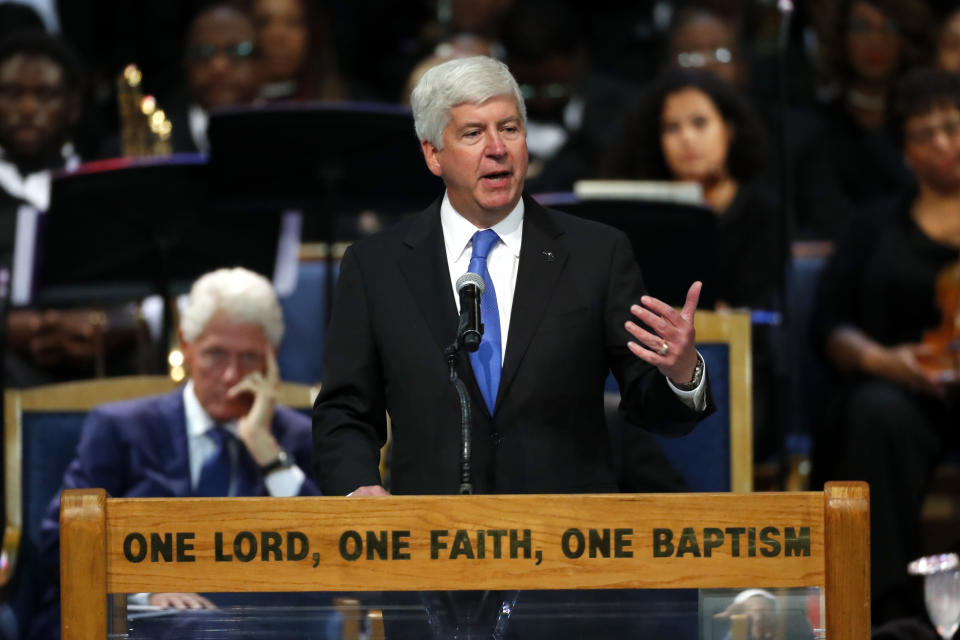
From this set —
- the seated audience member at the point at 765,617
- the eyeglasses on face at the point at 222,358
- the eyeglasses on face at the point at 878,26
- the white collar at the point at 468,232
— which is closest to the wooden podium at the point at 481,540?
the seated audience member at the point at 765,617

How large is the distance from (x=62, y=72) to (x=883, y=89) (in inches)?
107

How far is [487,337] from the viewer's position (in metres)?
2.27

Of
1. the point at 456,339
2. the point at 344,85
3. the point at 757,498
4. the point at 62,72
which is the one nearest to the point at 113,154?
the point at 62,72

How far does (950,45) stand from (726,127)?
0.94 m

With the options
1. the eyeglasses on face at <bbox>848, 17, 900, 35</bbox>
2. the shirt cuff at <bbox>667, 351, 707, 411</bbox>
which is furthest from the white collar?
the eyeglasses on face at <bbox>848, 17, 900, 35</bbox>

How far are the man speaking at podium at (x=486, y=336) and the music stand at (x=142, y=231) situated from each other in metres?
1.61

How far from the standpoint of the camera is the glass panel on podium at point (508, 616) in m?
1.88

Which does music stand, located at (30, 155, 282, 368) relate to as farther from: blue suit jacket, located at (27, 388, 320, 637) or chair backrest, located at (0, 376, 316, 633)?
blue suit jacket, located at (27, 388, 320, 637)

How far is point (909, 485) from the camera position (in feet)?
12.5

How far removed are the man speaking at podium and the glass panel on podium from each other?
0.98ft

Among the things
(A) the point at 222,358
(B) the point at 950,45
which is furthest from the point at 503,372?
(B) the point at 950,45

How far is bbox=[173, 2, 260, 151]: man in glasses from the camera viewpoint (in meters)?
5.04

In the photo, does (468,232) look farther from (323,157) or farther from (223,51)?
(223,51)

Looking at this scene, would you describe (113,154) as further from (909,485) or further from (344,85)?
(909,485)
